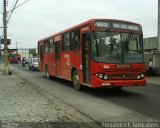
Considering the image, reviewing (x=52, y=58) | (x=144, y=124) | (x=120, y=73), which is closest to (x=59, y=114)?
(x=144, y=124)

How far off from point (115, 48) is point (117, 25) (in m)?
1.12

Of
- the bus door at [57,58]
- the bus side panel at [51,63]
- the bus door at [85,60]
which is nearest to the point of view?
the bus door at [85,60]

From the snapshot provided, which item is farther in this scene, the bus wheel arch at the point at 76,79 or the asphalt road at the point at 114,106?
the bus wheel arch at the point at 76,79

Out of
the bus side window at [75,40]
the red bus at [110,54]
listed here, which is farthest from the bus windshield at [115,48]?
the bus side window at [75,40]

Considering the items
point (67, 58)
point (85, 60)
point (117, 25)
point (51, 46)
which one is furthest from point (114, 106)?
Result: point (51, 46)

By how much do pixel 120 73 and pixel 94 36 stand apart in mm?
1826

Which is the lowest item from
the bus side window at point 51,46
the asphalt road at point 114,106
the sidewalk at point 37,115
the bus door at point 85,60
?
the asphalt road at point 114,106

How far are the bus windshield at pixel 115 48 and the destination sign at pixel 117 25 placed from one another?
27 centimetres

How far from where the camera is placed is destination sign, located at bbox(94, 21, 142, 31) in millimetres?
14984

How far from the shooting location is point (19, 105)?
1155 cm

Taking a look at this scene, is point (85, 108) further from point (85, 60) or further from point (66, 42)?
point (66, 42)

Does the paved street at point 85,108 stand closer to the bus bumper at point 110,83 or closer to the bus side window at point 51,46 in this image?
the bus bumper at point 110,83

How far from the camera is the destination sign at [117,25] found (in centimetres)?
1498

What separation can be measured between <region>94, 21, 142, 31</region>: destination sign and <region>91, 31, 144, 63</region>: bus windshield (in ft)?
0.88
